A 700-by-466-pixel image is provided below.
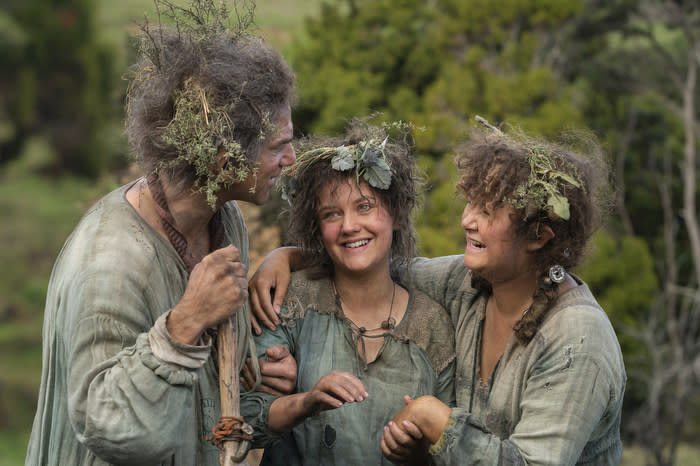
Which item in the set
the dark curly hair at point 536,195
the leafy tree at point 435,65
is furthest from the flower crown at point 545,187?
the leafy tree at point 435,65

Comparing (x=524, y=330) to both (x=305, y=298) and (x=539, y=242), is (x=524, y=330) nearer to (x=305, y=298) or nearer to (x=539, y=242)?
(x=539, y=242)

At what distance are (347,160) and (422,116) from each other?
10.7m

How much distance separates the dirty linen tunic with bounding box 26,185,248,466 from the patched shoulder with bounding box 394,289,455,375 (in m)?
0.96

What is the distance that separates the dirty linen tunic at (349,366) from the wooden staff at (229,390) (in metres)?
0.47

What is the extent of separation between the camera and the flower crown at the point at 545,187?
10.1 feet

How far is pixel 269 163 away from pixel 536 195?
38.6 inches

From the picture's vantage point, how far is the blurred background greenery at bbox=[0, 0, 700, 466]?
13.7 metres

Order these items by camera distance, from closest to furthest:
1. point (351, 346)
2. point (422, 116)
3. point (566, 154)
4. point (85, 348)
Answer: point (85, 348) < point (566, 154) < point (351, 346) < point (422, 116)

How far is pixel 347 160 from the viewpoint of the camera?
3523 millimetres

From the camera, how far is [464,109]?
13609 mm

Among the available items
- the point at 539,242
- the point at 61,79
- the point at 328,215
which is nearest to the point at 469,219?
the point at 539,242

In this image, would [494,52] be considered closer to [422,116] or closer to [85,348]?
[422,116]

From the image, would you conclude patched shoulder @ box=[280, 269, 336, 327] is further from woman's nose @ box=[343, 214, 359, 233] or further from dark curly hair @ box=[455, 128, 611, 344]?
dark curly hair @ box=[455, 128, 611, 344]

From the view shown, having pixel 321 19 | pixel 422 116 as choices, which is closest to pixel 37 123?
pixel 321 19
